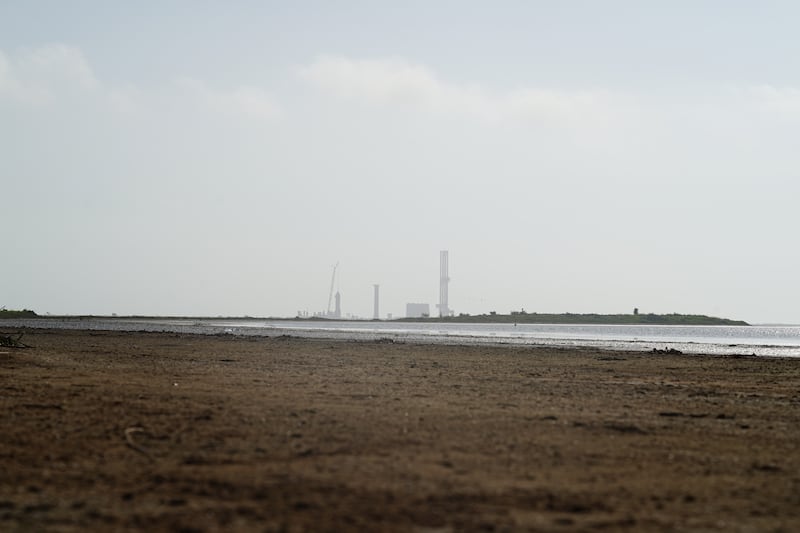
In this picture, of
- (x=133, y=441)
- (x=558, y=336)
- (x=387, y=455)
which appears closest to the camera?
(x=387, y=455)

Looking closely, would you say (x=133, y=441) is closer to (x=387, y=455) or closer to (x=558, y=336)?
(x=387, y=455)

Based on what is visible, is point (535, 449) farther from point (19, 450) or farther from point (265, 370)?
point (265, 370)

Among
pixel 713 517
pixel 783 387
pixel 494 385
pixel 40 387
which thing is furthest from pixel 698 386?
pixel 40 387

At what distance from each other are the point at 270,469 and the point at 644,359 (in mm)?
24084

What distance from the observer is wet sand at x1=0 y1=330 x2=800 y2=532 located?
689cm

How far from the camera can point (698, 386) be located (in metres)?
19.3

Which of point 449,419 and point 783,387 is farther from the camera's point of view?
point 783,387

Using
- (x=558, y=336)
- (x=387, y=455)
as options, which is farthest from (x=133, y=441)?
Result: (x=558, y=336)

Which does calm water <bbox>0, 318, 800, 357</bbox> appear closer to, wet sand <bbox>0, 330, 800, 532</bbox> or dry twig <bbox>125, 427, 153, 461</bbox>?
wet sand <bbox>0, 330, 800, 532</bbox>

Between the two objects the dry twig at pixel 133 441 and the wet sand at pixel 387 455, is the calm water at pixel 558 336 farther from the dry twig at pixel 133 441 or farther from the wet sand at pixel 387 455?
the dry twig at pixel 133 441

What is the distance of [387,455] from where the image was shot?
925 cm

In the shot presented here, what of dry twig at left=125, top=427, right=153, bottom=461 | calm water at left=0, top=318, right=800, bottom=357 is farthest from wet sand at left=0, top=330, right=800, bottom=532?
calm water at left=0, top=318, right=800, bottom=357

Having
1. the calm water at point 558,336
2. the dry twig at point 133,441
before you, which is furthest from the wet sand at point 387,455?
the calm water at point 558,336

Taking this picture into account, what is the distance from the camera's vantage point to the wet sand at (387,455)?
22.6 ft
